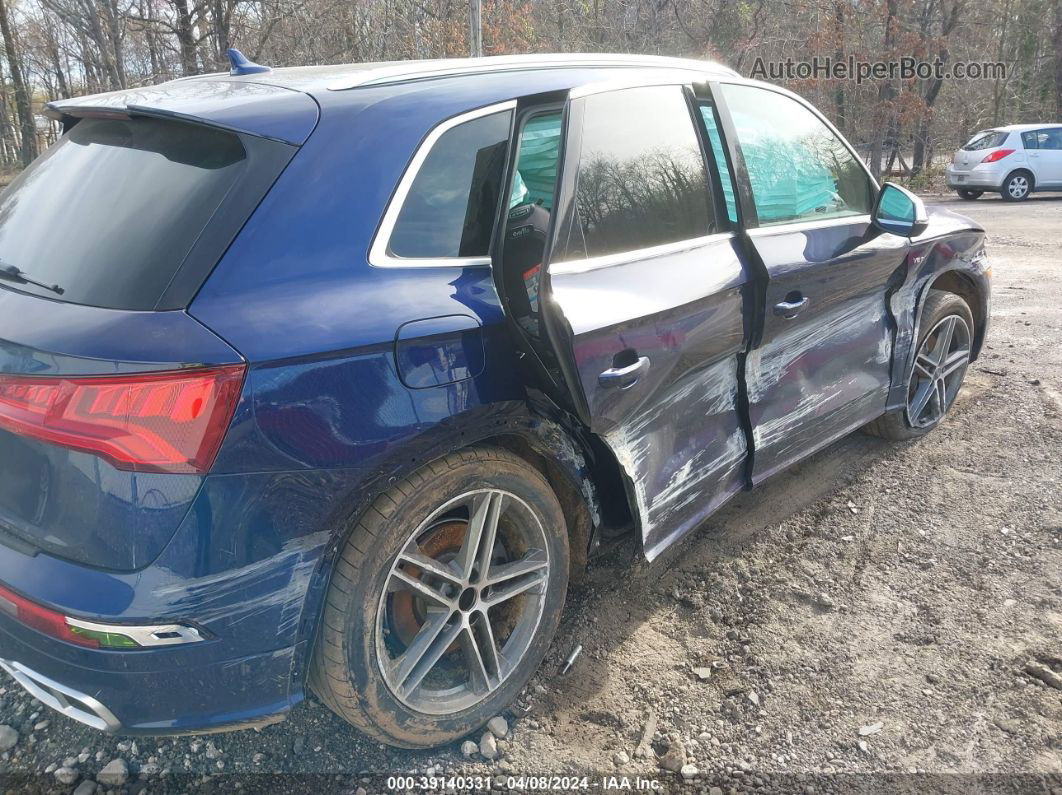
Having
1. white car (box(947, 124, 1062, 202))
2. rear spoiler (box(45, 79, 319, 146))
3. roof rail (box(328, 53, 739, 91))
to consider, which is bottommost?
white car (box(947, 124, 1062, 202))

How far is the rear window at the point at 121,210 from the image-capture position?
175 centimetres

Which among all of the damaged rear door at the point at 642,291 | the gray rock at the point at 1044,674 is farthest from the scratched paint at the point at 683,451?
the gray rock at the point at 1044,674

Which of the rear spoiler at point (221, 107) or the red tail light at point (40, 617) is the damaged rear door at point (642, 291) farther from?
the red tail light at point (40, 617)

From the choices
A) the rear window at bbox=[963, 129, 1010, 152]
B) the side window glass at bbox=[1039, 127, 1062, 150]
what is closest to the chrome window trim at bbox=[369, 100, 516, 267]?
the rear window at bbox=[963, 129, 1010, 152]

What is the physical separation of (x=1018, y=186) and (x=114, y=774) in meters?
19.7

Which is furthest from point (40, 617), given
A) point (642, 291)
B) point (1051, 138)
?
point (1051, 138)

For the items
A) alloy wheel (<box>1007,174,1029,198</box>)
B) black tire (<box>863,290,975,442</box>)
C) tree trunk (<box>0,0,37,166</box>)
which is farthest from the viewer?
tree trunk (<box>0,0,37,166</box>)

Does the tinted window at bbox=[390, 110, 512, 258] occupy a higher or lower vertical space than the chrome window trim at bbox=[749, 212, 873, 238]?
higher

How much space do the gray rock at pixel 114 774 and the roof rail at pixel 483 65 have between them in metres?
1.96

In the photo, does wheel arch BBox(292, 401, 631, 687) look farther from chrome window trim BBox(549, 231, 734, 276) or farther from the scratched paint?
chrome window trim BBox(549, 231, 734, 276)

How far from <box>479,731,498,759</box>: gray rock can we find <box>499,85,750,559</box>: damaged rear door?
0.77 metres

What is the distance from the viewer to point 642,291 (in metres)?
2.38

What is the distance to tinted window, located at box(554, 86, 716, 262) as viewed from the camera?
2.36 metres

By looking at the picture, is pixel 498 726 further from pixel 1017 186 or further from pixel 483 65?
pixel 1017 186
